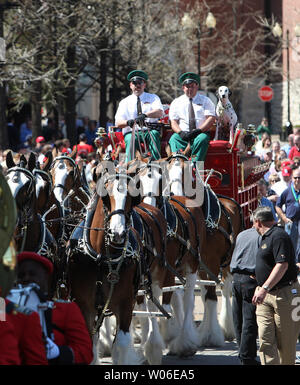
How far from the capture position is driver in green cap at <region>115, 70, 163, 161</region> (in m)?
12.8

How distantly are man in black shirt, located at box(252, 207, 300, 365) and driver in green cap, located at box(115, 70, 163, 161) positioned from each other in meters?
4.11

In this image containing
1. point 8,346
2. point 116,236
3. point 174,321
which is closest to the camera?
point 8,346

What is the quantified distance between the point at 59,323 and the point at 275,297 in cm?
375

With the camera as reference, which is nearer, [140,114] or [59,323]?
[59,323]

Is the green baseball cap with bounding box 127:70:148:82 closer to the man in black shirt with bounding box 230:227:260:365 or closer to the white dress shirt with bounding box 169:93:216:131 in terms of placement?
the white dress shirt with bounding box 169:93:216:131

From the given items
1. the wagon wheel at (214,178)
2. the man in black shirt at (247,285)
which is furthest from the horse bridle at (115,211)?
the wagon wheel at (214,178)

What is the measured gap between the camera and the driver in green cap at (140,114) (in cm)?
1280

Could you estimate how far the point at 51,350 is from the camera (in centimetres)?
526

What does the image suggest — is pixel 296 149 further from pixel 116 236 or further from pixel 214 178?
pixel 116 236

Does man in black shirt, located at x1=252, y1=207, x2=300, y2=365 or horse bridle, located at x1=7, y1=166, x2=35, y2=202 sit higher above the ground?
horse bridle, located at x1=7, y1=166, x2=35, y2=202

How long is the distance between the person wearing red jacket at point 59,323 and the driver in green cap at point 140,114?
286 inches

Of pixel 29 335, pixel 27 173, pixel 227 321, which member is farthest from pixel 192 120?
pixel 29 335

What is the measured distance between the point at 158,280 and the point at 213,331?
1.75m

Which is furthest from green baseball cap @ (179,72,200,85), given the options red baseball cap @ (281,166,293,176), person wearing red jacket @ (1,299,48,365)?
person wearing red jacket @ (1,299,48,365)
